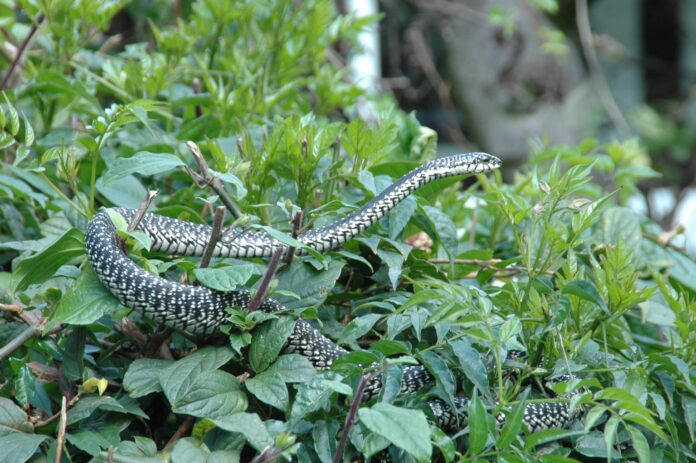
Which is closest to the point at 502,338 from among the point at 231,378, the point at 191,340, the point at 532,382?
the point at 532,382

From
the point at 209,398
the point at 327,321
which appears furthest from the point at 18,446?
the point at 327,321

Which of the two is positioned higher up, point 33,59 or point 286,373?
point 33,59

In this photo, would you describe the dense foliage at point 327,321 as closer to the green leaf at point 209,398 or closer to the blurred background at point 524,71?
the green leaf at point 209,398

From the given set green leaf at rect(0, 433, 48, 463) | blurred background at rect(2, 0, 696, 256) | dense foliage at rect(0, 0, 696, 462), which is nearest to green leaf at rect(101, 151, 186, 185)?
dense foliage at rect(0, 0, 696, 462)

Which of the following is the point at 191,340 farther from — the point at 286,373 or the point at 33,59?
the point at 33,59

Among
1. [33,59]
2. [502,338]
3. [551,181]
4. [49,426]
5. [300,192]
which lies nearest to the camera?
[502,338]

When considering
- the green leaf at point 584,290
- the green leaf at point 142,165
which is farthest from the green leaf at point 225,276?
the green leaf at point 584,290
